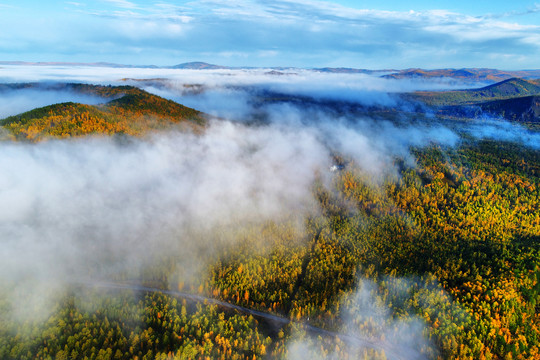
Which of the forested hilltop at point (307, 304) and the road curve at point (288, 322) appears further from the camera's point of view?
the road curve at point (288, 322)

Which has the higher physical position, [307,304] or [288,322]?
[307,304]

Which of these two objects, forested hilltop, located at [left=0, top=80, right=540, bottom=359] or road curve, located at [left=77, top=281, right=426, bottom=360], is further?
road curve, located at [left=77, top=281, right=426, bottom=360]

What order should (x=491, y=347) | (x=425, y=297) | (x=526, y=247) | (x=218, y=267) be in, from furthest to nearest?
(x=526, y=247), (x=218, y=267), (x=425, y=297), (x=491, y=347)

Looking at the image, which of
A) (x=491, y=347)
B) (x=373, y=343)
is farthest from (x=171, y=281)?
(x=491, y=347)

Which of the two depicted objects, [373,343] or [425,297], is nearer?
[373,343]

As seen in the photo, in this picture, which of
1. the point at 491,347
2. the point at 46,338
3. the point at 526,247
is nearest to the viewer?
the point at 46,338

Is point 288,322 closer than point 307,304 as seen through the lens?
Yes

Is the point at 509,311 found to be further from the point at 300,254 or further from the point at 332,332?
the point at 300,254

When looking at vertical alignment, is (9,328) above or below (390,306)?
above
